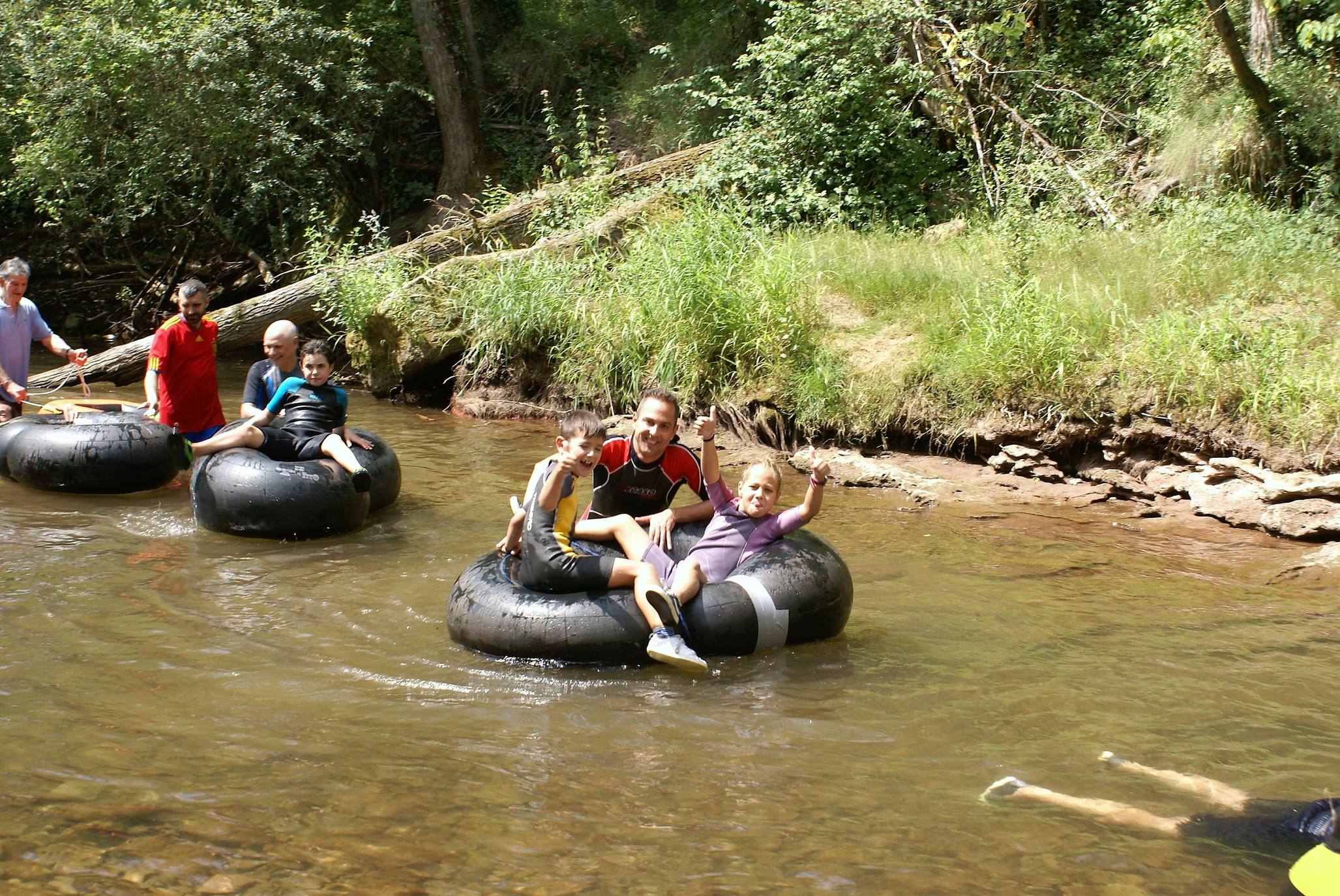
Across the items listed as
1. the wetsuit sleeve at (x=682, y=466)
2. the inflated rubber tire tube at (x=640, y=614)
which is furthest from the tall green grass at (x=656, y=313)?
the inflated rubber tire tube at (x=640, y=614)

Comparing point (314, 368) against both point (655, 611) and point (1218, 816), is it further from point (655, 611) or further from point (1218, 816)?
point (1218, 816)

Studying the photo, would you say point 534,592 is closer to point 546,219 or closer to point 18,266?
point 18,266

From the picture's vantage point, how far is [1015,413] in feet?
30.1

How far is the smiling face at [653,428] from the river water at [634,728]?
1196 millimetres

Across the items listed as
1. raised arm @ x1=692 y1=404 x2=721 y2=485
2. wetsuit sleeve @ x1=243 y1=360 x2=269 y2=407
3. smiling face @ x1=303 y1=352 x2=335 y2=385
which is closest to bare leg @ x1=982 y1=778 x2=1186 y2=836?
raised arm @ x1=692 y1=404 x2=721 y2=485

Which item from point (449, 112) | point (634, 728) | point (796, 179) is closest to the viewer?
point (634, 728)

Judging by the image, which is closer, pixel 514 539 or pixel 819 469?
pixel 819 469

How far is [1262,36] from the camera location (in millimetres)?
11930

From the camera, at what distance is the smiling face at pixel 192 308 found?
8.30m

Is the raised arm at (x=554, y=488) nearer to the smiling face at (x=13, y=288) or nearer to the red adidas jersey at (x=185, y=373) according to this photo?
the red adidas jersey at (x=185, y=373)

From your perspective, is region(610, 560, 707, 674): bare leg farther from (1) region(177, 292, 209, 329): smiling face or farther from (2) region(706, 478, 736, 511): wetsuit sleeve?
(1) region(177, 292, 209, 329): smiling face

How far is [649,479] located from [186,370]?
430cm

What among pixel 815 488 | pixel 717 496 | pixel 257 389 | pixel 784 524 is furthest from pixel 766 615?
pixel 257 389

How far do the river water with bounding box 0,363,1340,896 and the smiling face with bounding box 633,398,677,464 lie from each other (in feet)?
3.92
